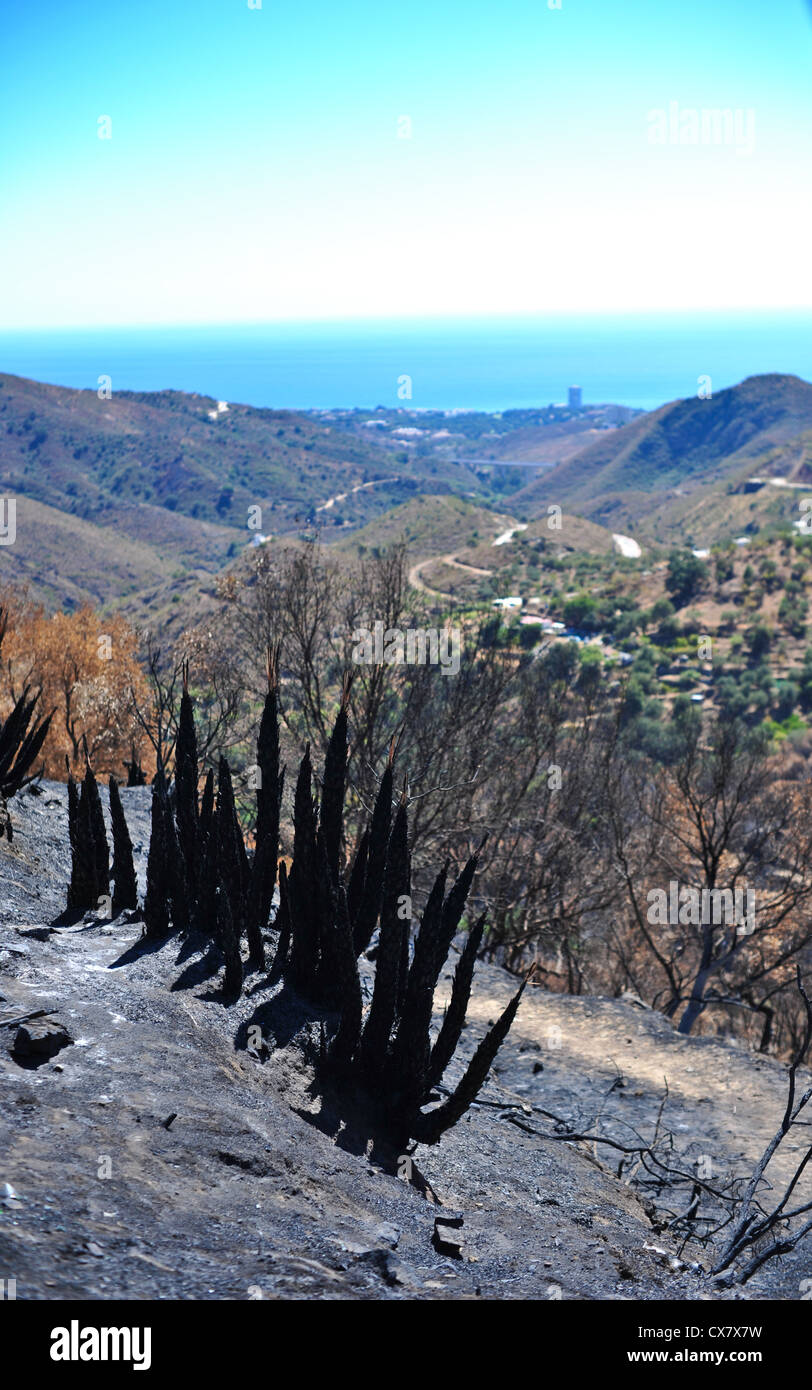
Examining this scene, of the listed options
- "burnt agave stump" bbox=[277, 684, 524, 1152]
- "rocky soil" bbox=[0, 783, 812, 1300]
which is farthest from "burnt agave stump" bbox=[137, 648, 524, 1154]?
"rocky soil" bbox=[0, 783, 812, 1300]

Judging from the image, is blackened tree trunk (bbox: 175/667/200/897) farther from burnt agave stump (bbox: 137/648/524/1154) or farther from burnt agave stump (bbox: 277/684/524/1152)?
burnt agave stump (bbox: 277/684/524/1152)

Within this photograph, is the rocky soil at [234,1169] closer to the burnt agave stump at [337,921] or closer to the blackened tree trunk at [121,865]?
the burnt agave stump at [337,921]

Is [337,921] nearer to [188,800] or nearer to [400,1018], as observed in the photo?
[400,1018]

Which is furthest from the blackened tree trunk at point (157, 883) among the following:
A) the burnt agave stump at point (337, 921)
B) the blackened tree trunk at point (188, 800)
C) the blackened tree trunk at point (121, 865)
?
the blackened tree trunk at point (121, 865)

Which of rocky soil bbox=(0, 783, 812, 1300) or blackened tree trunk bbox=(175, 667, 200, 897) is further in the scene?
blackened tree trunk bbox=(175, 667, 200, 897)

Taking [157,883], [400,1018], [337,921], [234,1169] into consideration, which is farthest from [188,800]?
[234,1169]

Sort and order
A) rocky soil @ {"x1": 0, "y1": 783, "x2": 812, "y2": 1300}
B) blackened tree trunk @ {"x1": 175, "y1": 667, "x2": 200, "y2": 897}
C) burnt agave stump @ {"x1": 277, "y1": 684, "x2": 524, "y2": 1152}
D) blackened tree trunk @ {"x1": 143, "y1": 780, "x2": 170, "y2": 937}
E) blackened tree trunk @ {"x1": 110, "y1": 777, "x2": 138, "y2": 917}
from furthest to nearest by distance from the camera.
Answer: blackened tree trunk @ {"x1": 110, "y1": 777, "x2": 138, "y2": 917} → blackened tree trunk @ {"x1": 175, "y1": 667, "x2": 200, "y2": 897} → blackened tree trunk @ {"x1": 143, "y1": 780, "x2": 170, "y2": 937} → burnt agave stump @ {"x1": 277, "y1": 684, "x2": 524, "y2": 1152} → rocky soil @ {"x1": 0, "y1": 783, "x2": 812, "y2": 1300}

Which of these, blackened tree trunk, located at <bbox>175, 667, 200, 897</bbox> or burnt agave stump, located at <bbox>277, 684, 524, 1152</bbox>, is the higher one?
blackened tree trunk, located at <bbox>175, 667, 200, 897</bbox>
